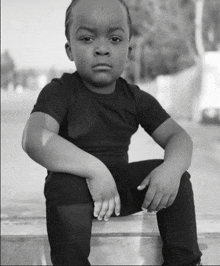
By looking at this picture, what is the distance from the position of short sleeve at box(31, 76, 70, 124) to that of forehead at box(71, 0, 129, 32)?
0.19m

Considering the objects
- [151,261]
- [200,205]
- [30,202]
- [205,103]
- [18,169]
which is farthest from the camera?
[205,103]

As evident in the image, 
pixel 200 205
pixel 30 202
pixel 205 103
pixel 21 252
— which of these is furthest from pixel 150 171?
pixel 205 103

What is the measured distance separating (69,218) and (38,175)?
1.84 m

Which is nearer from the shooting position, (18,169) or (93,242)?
(93,242)

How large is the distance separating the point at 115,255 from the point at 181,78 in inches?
412

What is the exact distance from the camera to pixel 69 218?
124cm

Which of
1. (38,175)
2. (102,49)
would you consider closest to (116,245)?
(102,49)

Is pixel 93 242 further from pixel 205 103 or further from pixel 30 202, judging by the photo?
pixel 205 103

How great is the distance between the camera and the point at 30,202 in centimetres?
227

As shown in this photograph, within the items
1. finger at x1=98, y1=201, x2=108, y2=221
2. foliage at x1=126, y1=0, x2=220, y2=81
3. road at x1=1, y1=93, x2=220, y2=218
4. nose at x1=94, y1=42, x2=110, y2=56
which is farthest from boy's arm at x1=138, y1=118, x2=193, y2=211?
foliage at x1=126, y1=0, x2=220, y2=81

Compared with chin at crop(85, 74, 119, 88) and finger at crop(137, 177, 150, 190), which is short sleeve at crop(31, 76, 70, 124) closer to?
chin at crop(85, 74, 119, 88)

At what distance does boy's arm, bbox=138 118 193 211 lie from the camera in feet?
4.25

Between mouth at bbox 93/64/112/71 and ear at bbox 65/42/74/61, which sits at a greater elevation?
ear at bbox 65/42/74/61

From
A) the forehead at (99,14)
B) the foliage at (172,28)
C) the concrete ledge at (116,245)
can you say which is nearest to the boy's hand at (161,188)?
the concrete ledge at (116,245)
